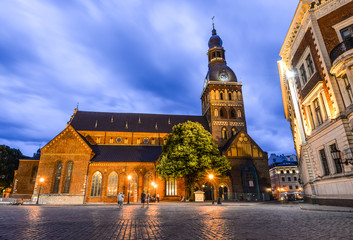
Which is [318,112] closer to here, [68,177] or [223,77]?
[223,77]

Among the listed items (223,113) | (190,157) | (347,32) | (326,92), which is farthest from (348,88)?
(223,113)

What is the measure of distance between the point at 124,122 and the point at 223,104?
23.6 metres

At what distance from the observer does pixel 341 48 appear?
15367mm

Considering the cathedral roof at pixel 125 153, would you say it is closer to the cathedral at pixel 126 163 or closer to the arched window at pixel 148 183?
the cathedral at pixel 126 163

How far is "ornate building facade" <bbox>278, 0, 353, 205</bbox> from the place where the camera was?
48.5 ft

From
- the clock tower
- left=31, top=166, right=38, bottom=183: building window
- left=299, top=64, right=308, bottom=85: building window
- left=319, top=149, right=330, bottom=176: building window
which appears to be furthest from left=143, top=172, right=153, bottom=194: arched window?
left=299, top=64, right=308, bottom=85: building window

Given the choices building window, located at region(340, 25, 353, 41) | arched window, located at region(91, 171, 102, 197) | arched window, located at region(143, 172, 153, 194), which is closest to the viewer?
building window, located at region(340, 25, 353, 41)

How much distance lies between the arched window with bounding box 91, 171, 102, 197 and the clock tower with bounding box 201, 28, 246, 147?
965 inches

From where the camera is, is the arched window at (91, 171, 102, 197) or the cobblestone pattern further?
the arched window at (91, 171, 102, 197)

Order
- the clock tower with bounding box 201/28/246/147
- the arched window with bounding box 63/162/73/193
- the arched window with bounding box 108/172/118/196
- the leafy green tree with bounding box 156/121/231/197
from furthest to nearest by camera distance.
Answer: the clock tower with bounding box 201/28/246/147 → the arched window with bounding box 108/172/118/196 → the arched window with bounding box 63/162/73/193 → the leafy green tree with bounding box 156/121/231/197

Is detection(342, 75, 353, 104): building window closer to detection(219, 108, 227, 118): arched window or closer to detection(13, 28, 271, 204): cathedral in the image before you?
detection(13, 28, 271, 204): cathedral

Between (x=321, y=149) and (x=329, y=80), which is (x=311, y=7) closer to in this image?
(x=329, y=80)

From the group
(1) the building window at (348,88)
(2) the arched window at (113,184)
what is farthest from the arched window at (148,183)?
(1) the building window at (348,88)

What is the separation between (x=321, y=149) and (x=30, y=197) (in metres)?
43.8
